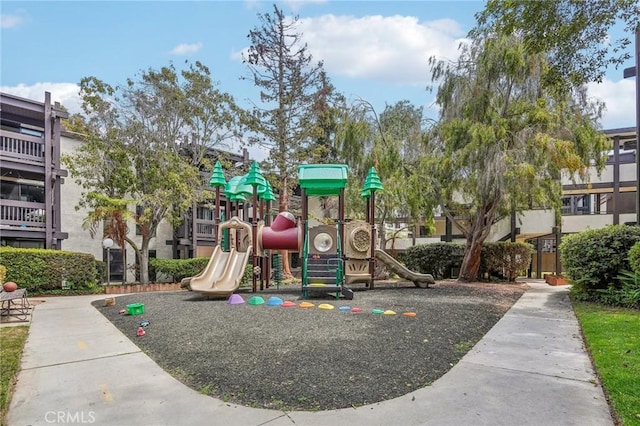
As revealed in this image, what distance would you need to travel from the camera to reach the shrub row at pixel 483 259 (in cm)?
1585

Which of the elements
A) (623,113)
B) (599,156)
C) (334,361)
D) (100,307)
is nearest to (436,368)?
(334,361)

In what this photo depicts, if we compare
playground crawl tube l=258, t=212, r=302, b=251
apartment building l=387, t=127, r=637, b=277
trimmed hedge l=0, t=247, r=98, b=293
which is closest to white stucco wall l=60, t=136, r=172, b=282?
trimmed hedge l=0, t=247, r=98, b=293

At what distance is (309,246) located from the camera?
11023 millimetres

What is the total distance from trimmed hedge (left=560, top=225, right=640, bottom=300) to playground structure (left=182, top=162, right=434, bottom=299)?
413 cm

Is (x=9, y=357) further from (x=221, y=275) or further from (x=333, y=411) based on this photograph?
(x=221, y=275)

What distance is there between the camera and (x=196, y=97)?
52.6 feet

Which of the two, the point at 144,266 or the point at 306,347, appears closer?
the point at 306,347

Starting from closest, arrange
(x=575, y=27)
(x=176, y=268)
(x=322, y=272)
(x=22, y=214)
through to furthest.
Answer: (x=575, y=27) → (x=322, y=272) → (x=22, y=214) → (x=176, y=268)

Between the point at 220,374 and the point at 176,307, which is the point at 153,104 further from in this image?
the point at 220,374

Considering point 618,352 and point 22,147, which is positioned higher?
point 22,147

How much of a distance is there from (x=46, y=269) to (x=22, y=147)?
214 inches

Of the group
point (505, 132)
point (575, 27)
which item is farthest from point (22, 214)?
point (575, 27)

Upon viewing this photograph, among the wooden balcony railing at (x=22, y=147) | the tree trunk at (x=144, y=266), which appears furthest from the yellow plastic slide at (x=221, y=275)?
the wooden balcony railing at (x=22, y=147)

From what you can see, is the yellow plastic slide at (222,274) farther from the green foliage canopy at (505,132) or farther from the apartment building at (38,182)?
the green foliage canopy at (505,132)
